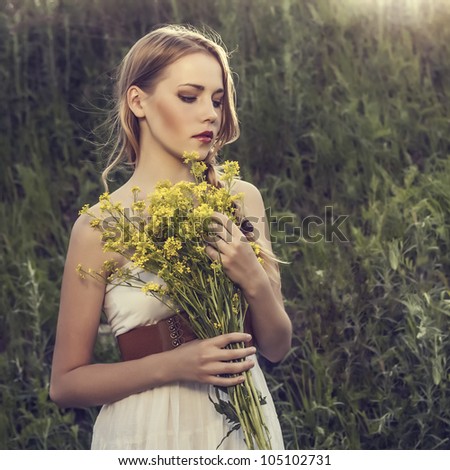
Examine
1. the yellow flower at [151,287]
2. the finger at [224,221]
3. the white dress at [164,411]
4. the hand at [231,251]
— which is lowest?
the white dress at [164,411]

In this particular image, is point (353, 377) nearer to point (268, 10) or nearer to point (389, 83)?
point (389, 83)

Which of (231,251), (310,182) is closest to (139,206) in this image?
(231,251)

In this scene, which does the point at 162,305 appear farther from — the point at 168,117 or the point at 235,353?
the point at 168,117

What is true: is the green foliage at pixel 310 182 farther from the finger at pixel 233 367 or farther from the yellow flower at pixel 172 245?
the yellow flower at pixel 172 245

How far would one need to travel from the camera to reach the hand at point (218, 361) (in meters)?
2.48

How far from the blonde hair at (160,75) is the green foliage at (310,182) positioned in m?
1.05

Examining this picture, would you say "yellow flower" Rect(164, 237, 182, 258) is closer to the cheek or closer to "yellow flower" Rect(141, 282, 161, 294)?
"yellow flower" Rect(141, 282, 161, 294)

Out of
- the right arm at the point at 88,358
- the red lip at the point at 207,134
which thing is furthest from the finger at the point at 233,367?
the red lip at the point at 207,134

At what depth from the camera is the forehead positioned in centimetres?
278

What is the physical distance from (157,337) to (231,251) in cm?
35

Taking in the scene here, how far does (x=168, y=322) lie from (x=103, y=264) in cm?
24

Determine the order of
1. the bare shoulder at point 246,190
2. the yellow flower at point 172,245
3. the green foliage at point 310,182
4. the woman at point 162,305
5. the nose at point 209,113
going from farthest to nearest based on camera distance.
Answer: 1. the green foliage at point 310,182
2. the bare shoulder at point 246,190
3. the nose at point 209,113
4. the woman at point 162,305
5. the yellow flower at point 172,245

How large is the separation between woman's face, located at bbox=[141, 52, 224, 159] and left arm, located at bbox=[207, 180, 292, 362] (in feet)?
0.65

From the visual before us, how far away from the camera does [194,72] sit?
9.13 ft
